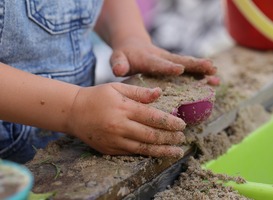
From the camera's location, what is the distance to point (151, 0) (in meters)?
2.86

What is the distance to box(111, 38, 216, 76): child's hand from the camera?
3.44 ft

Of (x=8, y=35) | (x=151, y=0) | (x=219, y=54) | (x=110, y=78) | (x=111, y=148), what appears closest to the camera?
(x=111, y=148)

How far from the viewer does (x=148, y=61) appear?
108 centimetres

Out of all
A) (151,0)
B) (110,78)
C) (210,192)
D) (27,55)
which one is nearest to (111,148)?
(210,192)

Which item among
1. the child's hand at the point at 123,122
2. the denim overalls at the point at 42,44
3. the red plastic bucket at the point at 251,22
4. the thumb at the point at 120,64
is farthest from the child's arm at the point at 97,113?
the red plastic bucket at the point at 251,22

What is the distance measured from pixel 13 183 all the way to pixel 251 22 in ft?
3.36

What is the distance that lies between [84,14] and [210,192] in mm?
462

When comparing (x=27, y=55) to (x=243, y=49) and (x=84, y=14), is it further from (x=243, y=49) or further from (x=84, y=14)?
(x=243, y=49)

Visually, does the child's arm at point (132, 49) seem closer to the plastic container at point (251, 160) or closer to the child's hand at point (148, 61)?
the child's hand at point (148, 61)

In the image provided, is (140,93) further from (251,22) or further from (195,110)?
(251,22)

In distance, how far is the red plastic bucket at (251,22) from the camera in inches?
54.8

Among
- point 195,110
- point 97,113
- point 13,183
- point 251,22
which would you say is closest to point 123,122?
point 97,113

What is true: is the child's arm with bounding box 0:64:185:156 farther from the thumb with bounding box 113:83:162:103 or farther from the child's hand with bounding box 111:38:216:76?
the child's hand with bounding box 111:38:216:76

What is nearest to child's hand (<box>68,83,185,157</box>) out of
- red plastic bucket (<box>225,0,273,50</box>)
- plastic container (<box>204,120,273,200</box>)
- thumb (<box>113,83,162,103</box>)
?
thumb (<box>113,83,162,103</box>)
